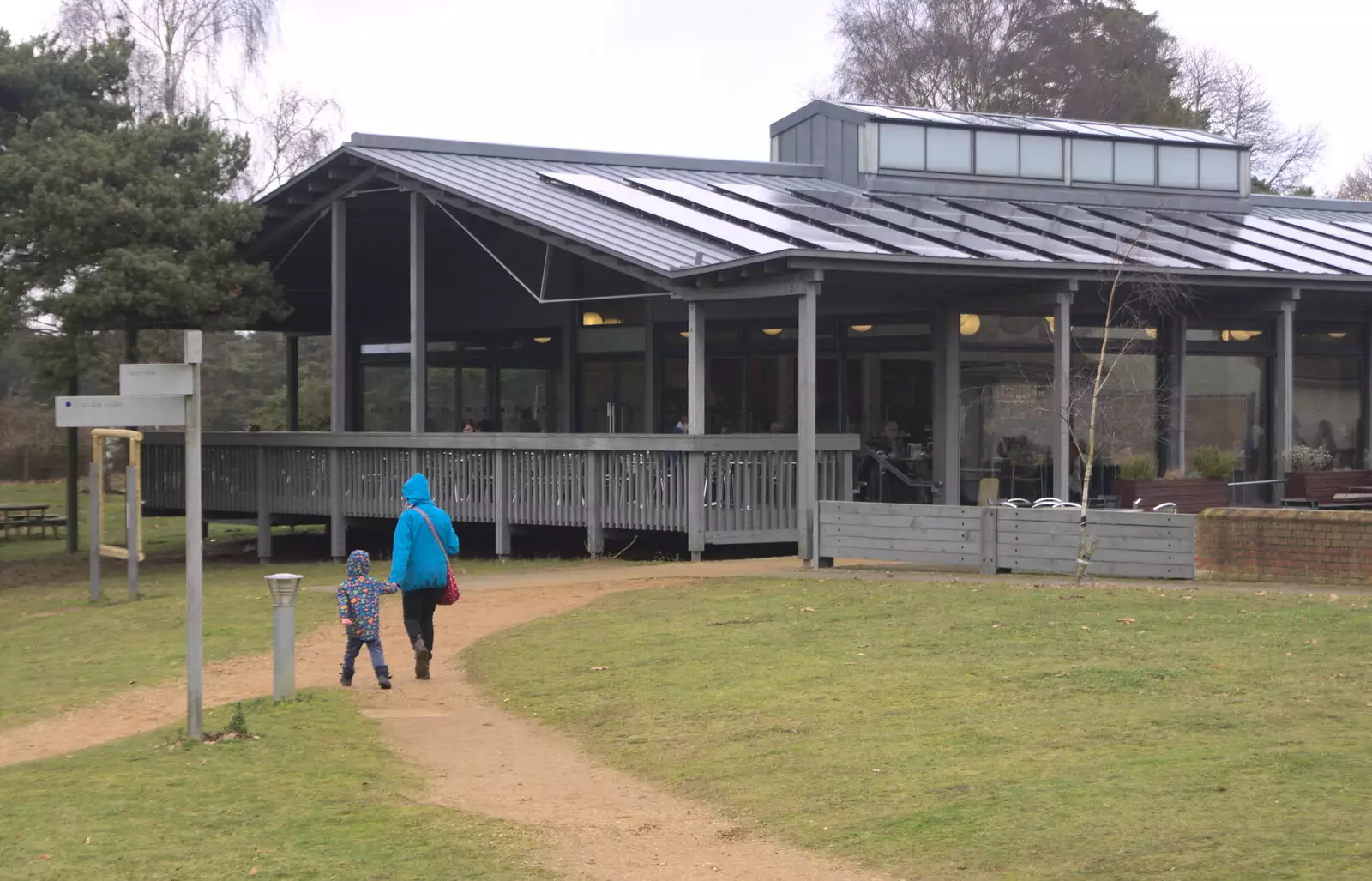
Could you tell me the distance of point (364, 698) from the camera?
38.3 feet

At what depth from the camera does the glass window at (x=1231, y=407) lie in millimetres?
25438

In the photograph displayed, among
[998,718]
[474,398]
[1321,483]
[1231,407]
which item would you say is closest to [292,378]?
[474,398]

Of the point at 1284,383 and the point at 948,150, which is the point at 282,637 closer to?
the point at 1284,383

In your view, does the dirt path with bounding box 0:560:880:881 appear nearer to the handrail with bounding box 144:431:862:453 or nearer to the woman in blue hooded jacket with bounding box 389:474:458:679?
the woman in blue hooded jacket with bounding box 389:474:458:679

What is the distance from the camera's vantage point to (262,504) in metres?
26.0

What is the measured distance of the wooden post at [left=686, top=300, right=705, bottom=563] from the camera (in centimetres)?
1967

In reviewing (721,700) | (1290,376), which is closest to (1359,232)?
(1290,376)

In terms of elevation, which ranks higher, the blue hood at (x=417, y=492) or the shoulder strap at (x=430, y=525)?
the blue hood at (x=417, y=492)

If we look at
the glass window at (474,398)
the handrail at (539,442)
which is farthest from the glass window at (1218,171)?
the glass window at (474,398)

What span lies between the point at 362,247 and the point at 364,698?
63.5 feet

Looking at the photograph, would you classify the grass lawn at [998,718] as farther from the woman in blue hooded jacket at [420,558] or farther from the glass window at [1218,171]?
the glass window at [1218,171]

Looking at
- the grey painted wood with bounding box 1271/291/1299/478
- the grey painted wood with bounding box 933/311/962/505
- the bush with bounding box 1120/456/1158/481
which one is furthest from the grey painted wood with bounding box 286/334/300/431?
the grey painted wood with bounding box 1271/291/1299/478

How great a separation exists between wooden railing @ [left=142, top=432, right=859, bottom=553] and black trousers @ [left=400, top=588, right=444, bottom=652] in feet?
24.2

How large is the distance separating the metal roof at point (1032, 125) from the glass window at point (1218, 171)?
18 centimetres
